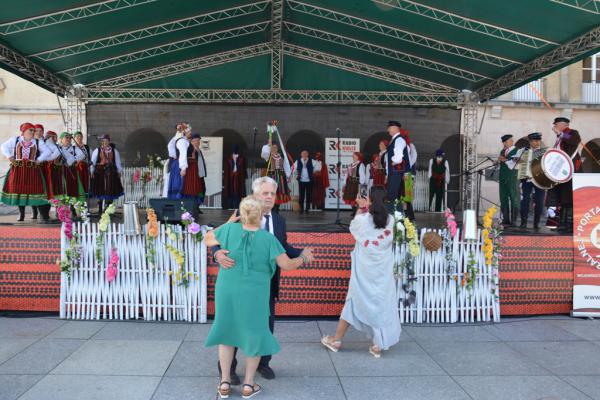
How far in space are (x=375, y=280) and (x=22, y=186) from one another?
5876 mm

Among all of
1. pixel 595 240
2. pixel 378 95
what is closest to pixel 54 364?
pixel 595 240

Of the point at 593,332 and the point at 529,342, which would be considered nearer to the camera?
the point at 529,342

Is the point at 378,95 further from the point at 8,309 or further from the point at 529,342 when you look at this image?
the point at 8,309

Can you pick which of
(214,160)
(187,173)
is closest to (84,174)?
(187,173)

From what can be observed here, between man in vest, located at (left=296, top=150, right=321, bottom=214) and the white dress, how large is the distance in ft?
26.3

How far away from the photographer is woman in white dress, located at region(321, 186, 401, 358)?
399 cm

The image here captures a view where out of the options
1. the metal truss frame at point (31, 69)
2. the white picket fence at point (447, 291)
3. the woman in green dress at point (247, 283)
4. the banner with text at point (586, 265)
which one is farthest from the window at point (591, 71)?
the woman in green dress at point (247, 283)

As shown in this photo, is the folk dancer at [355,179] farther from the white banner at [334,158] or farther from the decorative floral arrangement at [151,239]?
the decorative floral arrangement at [151,239]

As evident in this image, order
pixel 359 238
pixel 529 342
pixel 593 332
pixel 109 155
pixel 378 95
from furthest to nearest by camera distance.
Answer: pixel 378 95, pixel 109 155, pixel 593 332, pixel 529 342, pixel 359 238

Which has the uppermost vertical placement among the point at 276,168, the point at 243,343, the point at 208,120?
the point at 208,120

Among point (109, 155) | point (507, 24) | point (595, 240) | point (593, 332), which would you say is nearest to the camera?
point (593, 332)

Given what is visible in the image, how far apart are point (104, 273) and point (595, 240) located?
5.06 meters

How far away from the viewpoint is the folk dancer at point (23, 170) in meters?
7.46

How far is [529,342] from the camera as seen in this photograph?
178 inches
